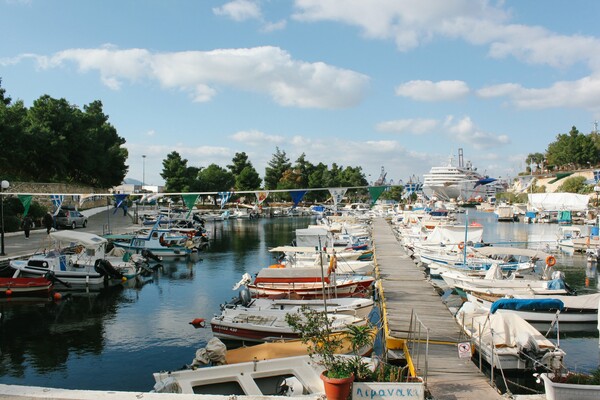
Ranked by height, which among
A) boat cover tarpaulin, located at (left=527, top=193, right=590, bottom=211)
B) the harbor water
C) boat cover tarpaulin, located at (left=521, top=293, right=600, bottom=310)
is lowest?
the harbor water

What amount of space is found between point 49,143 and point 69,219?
46.4 ft

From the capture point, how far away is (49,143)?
5703 centimetres

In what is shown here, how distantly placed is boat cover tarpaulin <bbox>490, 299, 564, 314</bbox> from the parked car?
43247 millimetres

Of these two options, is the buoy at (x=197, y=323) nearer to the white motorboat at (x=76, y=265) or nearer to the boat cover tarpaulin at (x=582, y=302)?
the white motorboat at (x=76, y=265)

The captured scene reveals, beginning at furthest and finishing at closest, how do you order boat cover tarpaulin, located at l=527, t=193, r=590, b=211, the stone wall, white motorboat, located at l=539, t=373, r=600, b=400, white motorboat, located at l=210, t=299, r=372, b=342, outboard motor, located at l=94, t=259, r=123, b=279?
boat cover tarpaulin, located at l=527, t=193, r=590, b=211, the stone wall, outboard motor, located at l=94, t=259, r=123, b=279, white motorboat, located at l=210, t=299, r=372, b=342, white motorboat, located at l=539, t=373, r=600, b=400

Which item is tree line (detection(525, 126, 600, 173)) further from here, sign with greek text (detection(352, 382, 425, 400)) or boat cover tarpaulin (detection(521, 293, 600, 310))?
sign with greek text (detection(352, 382, 425, 400))

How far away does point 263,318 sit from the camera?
63.0ft

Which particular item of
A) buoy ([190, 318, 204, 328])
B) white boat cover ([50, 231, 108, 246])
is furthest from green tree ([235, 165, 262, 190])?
buoy ([190, 318, 204, 328])

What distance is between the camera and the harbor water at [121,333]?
1655 cm

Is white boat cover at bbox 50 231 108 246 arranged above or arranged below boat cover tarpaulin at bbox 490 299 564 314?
above

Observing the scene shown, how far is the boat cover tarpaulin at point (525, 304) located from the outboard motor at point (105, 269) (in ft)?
75.7

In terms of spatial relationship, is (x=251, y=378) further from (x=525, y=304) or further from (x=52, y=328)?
(x=52, y=328)

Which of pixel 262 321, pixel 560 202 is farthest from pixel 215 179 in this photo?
pixel 262 321

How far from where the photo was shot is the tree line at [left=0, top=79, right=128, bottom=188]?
49344mm
